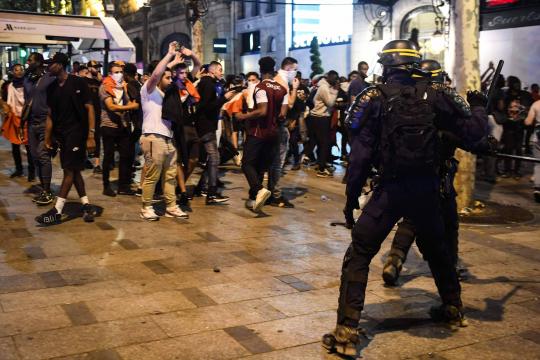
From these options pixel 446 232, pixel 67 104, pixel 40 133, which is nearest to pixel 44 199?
pixel 40 133

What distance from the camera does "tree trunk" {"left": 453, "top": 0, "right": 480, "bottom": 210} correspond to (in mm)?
8305

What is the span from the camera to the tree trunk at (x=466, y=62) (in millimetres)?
8305

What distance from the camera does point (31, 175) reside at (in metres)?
10.4

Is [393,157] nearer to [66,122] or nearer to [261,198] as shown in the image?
[261,198]

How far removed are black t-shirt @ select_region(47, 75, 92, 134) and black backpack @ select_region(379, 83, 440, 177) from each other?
4.56 metres

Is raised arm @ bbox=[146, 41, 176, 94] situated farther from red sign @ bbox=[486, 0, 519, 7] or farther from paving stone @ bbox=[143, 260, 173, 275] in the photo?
red sign @ bbox=[486, 0, 519, 7]

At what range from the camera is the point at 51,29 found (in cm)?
1552

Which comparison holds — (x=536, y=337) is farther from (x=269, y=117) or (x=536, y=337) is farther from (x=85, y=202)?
(x=85, y=202)

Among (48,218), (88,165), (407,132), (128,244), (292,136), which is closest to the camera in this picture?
(407,132)

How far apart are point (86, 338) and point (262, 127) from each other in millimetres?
4454

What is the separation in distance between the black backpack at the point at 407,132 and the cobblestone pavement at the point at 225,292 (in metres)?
1.15

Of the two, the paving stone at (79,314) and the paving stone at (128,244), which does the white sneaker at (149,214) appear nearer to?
the paving stone at (128,244)

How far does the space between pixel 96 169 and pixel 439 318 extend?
8209 mm

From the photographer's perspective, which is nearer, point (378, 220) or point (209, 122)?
point (378, 220)
